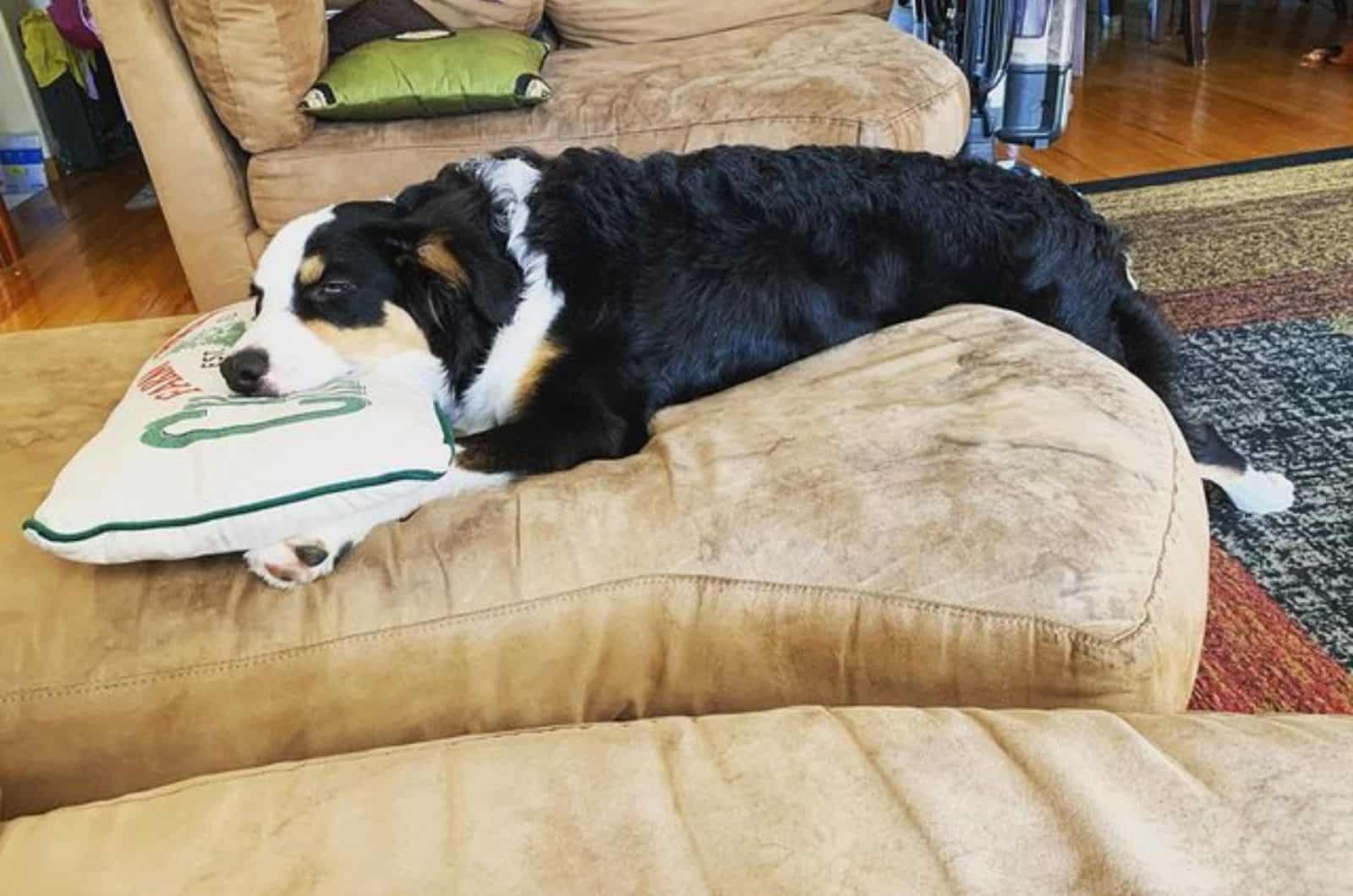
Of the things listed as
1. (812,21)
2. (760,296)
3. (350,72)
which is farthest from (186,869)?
(812,21)

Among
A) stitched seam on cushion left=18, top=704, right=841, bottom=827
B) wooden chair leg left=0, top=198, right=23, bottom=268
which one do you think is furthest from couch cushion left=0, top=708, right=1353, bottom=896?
wooden chair leg left=0, top=198, right=23, bottom=268

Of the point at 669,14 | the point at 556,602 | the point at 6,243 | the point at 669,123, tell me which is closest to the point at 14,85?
the point at 6,243

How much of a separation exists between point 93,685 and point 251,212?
1.48 metres

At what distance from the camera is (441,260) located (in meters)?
1.35

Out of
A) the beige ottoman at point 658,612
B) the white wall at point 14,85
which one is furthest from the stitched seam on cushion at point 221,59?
the white wall at point 14,85

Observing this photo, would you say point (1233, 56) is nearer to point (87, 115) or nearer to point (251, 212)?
point (251, 212)

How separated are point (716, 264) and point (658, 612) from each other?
602 millimetres

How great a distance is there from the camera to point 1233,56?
467cm

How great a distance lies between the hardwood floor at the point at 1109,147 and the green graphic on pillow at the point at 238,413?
77.6 inches

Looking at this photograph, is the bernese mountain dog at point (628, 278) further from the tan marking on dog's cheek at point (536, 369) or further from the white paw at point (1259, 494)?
the white paw at point (1259, 494)

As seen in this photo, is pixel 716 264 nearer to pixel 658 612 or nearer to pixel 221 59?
pixel 658 612

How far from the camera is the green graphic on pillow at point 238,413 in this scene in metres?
1.06

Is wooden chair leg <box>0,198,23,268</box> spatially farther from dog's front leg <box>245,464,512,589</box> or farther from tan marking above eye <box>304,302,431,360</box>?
dog's front leg <box>245,464,512,589</box>

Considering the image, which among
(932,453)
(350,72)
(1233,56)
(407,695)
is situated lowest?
(1233,56)
